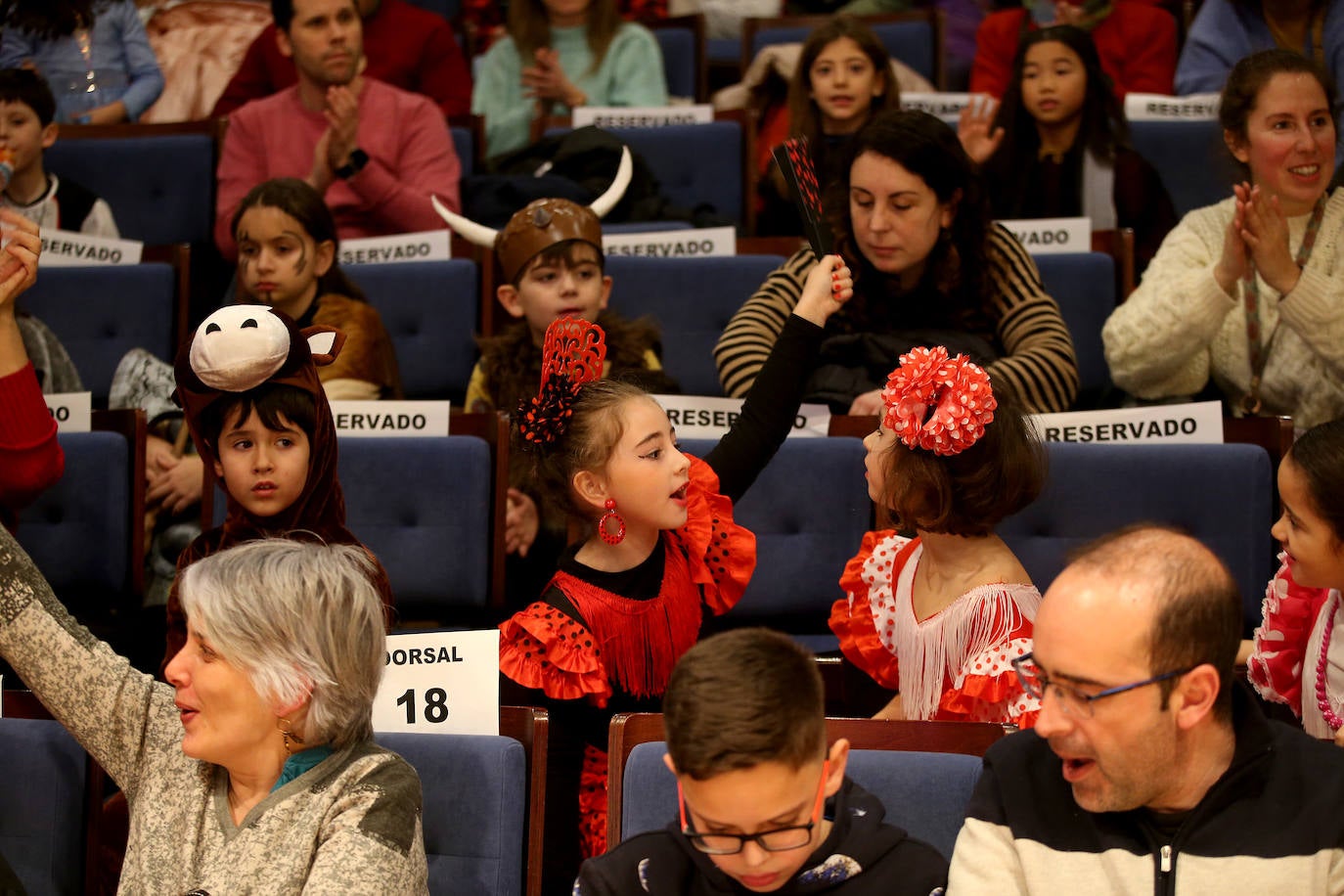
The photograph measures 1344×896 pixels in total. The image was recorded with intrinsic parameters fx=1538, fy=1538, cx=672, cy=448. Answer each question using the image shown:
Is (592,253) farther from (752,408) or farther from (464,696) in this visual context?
(464,696)

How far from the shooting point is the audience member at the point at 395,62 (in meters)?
5.56

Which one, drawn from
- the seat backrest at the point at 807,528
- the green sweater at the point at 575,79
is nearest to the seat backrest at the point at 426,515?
the seat backrest at the point at 807,528

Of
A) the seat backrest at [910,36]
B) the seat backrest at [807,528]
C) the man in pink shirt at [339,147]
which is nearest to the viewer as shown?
the seat backrest at [807,528]

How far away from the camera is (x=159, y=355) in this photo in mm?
4309

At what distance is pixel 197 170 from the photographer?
16.9ft

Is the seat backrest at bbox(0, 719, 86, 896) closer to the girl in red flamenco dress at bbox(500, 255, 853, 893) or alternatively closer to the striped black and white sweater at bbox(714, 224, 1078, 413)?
the girl in red flamenco dress at bbox(500, 255, 853, 893)

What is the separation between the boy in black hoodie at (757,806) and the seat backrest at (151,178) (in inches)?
153

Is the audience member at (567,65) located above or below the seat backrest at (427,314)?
above

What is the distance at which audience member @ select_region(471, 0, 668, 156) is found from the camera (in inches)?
217

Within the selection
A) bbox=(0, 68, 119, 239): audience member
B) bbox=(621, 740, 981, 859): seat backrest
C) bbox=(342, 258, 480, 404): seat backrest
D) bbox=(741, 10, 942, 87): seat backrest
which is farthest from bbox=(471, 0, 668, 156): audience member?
bbox=(621, 740, 981, 859): seat backrest

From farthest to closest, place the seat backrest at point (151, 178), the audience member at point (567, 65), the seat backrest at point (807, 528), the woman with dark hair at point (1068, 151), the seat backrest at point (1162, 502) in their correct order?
the audience member at point (567, 65), the seat backrest at point (151, 178), the woman with dark hair at point (1068, 151), the seat backrest at point (807, 528), the seat backrest at point (1162, 502)

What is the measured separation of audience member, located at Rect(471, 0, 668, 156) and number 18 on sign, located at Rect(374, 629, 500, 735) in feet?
11.3

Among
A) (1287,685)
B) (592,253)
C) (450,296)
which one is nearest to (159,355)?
(450,296)

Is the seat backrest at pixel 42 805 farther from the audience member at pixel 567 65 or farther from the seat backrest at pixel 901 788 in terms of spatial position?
the audience member at pixel 567 65
